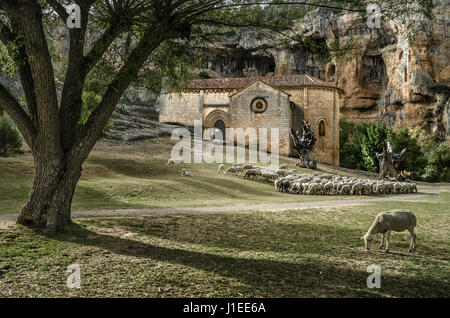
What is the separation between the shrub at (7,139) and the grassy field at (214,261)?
19.6 metres

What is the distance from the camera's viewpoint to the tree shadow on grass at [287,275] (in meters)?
5.19

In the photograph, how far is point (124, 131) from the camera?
3659 cm

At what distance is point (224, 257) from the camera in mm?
6867

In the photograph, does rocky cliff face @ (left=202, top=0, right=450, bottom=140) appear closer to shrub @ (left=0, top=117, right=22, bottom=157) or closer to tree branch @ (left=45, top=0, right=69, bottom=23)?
shrub @ (left=0, top=117, right=22, bottom=157)

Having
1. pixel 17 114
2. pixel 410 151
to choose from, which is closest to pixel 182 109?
pixel 410 151

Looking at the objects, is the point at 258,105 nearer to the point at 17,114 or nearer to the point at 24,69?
the point at 24,69

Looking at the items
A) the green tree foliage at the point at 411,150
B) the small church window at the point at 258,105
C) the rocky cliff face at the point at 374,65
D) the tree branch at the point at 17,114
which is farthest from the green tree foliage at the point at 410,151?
the tree branch at the point at 17,114

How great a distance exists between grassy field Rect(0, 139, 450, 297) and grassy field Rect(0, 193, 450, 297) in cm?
2

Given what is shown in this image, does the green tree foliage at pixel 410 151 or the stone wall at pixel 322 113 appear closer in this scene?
the green tree foliage at pixel 410 151

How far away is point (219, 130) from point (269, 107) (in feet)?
26.8

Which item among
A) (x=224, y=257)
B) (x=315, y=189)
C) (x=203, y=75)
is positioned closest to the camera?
(x=224, y=257)

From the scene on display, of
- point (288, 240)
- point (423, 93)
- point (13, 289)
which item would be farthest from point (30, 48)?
point (423, 93)

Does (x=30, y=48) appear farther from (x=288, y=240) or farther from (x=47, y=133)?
(x=288, y=240)

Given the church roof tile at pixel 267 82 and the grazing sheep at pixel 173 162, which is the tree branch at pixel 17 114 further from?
the church roof tile at pixel 267 82
